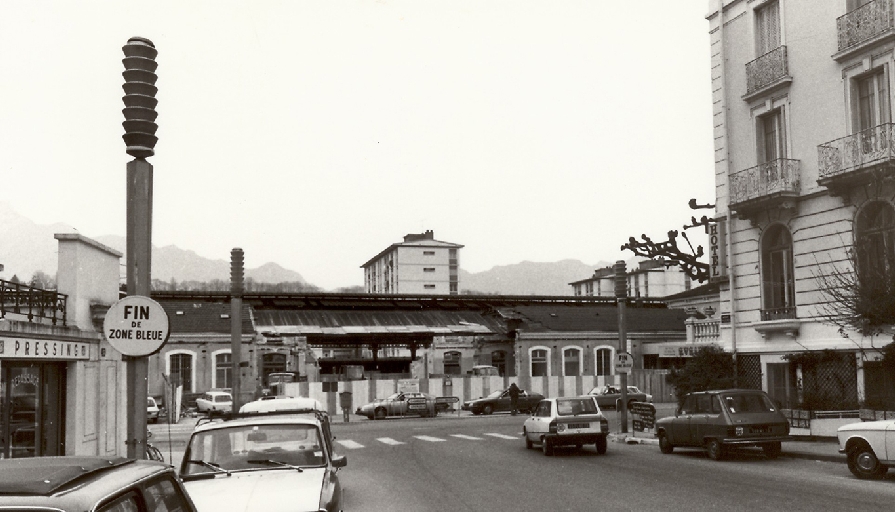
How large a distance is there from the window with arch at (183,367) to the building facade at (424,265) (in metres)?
71.0

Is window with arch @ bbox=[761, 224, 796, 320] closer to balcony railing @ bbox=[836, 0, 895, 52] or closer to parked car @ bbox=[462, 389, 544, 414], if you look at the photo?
balcony railing @ bbox=[836, 0, 895, 52]

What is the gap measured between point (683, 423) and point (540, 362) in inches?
1309

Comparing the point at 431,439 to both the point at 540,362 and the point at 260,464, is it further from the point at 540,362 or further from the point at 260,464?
the point at 540,362

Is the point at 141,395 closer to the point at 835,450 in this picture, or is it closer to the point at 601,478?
the point at 601,478

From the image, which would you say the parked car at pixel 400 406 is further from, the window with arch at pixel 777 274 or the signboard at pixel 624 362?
the window with arch at pixel 777 274

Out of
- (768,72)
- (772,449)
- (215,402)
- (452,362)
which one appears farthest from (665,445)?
(452,362)

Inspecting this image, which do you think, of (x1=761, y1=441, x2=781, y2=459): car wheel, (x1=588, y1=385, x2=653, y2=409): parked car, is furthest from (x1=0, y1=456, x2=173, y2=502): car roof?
(x1=588, y1=385, x2=653, y2=409): parked car

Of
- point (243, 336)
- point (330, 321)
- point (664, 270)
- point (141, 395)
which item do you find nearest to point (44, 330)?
point (141, 395)

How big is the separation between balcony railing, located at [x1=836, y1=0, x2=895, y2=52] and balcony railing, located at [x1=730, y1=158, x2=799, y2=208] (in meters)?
3.75

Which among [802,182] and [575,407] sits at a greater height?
[802,182]

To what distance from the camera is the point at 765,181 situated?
87.5 feet

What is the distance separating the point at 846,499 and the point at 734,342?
52.1ft

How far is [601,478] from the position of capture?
54.4ft

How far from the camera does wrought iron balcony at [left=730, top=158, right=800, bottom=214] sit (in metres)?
25.7
